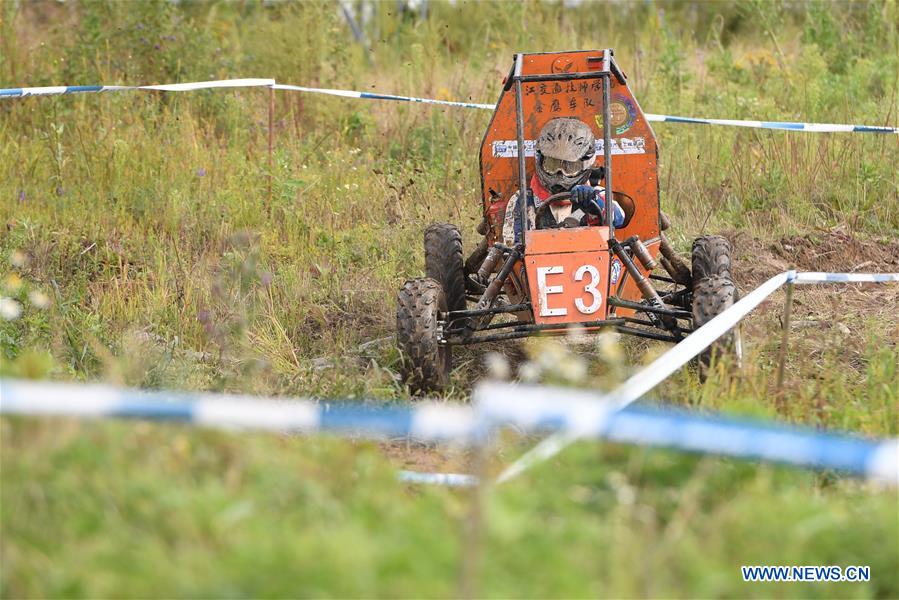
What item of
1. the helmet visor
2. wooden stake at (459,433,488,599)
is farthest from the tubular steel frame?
wooden stake at (459,433,488,599)

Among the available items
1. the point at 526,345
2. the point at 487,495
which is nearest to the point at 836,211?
the point at 526,345

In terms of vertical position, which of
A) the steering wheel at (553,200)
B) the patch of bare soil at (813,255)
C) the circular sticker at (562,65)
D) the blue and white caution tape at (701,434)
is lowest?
the patch of bare soil at (813,255)

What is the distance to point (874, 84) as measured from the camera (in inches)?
463

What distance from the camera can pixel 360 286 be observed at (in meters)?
7.96

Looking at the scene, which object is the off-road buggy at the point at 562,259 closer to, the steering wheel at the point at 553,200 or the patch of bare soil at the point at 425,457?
the steering wheel at the point at 553,200

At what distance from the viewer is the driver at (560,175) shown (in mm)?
6980

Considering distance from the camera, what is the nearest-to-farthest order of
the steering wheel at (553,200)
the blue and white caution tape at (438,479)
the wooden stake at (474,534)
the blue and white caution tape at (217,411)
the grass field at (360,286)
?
the wooden stake at (474,534), the blue and white caution tape at (217,411), the grass field at (360,286), the blue and white caution tape at (438,479), the steering wheel at (553,200)

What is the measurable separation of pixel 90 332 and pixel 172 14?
5288 mm

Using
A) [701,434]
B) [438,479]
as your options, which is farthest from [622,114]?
[701,434]

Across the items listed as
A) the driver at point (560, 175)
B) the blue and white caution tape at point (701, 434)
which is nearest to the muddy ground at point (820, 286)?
the driver at point (560, 175)

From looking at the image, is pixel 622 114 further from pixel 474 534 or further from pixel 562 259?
pixel 474 534

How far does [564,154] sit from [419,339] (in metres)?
1.58

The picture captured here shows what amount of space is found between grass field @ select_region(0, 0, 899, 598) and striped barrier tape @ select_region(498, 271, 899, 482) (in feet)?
0.30

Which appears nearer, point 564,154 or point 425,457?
point 425,457
